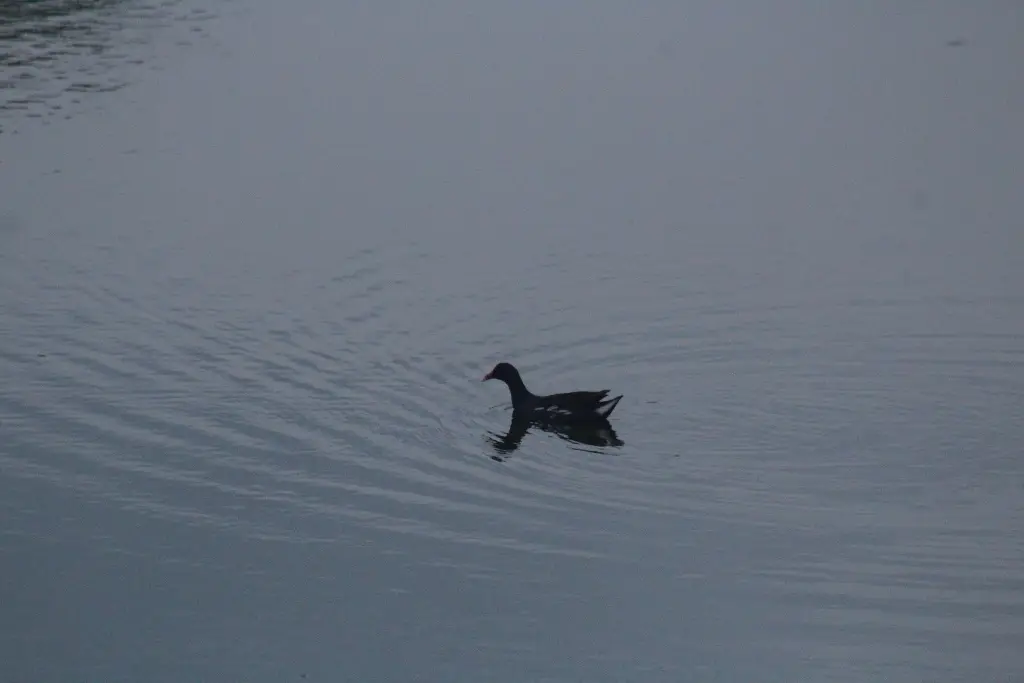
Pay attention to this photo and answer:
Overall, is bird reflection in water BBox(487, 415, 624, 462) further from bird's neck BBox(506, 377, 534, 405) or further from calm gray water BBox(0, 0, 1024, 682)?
bird's neck BBox(506, 377, 534, 405)

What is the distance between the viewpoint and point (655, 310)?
21.7m

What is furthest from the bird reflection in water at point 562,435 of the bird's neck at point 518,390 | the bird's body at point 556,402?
the bird's neck at point 518,390

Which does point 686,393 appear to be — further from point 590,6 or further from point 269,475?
point 590,6

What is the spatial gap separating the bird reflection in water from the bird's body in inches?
3.1

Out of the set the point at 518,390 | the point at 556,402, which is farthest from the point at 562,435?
the point at 518,390

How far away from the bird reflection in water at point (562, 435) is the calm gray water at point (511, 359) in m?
0.12

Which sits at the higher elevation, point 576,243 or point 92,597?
point 576,243

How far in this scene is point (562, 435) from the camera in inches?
709

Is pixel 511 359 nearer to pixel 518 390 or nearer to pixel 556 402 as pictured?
pixel 518 390

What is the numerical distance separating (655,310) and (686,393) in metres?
3.15

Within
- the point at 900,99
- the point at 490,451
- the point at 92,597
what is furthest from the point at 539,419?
the point at 900,99

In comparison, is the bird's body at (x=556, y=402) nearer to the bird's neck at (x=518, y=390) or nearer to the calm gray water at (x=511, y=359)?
the bird's neck at (x=518, y=390)

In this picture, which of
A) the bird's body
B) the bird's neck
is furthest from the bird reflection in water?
the bird's neck

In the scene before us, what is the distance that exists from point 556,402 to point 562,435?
1.31 ft
